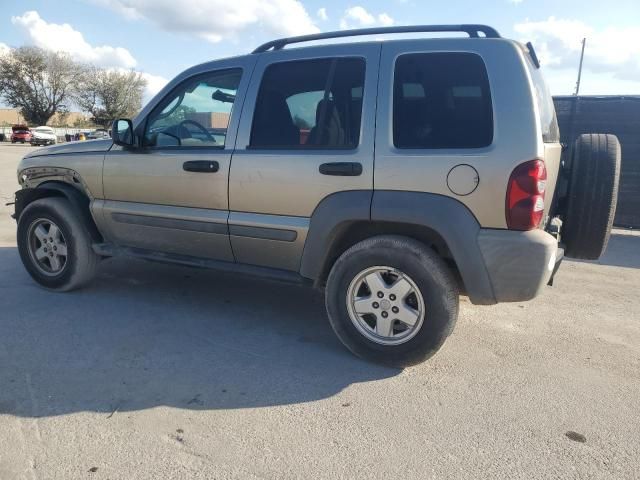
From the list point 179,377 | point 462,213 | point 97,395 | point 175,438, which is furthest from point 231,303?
point 462,213

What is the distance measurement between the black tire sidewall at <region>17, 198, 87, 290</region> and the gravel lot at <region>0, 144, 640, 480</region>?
0.48 feet

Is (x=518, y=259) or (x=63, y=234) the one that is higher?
(x=518, y=259)

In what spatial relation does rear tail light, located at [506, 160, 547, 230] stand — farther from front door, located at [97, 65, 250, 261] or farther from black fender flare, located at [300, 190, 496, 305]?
front door, located at [97, 65, 250, 261]

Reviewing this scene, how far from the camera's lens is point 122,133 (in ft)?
13.0

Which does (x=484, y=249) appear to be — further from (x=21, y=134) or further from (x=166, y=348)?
(x=21, y=134)

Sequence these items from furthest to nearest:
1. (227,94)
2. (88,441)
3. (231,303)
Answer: (231,303), (227,94), (88,441)

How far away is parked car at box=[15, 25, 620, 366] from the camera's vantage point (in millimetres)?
2818

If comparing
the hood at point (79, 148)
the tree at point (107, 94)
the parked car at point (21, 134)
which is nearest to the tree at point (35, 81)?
the tree at point (107, 94)

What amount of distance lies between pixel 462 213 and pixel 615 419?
A: 1335mm

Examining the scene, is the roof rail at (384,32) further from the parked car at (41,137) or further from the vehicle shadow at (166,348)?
the parked car at (41,137)

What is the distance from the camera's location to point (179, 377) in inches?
119

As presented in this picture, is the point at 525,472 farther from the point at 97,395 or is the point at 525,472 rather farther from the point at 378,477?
the point at 97,395

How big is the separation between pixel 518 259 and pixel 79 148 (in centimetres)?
362

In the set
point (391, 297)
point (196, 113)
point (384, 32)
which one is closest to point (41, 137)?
point (196, 113)
